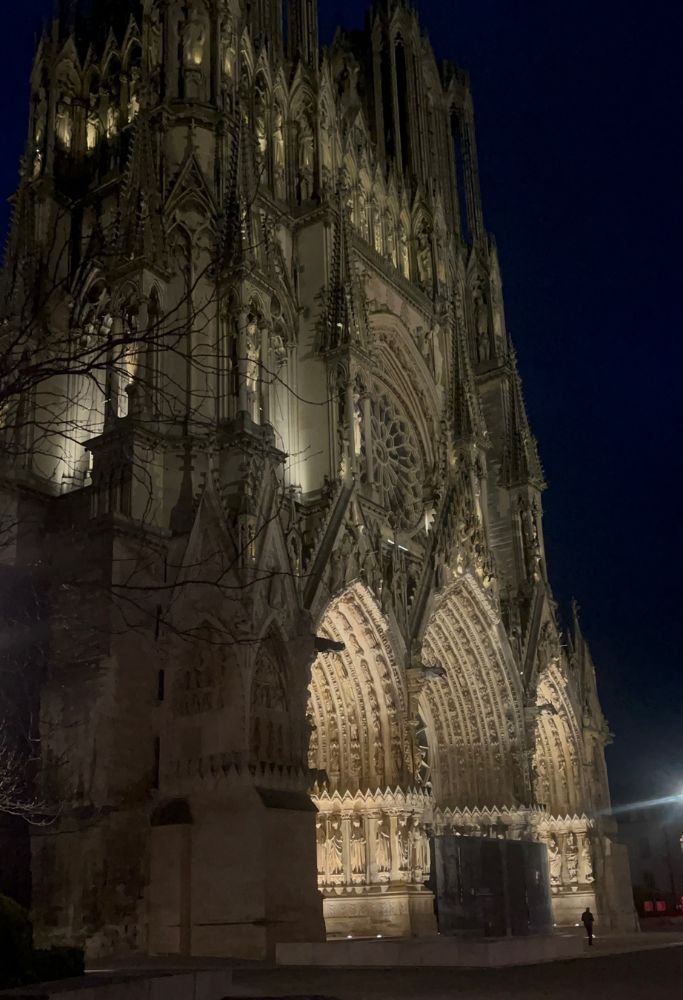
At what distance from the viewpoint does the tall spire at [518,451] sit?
1326 inches

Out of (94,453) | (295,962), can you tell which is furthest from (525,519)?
→ (295,962)

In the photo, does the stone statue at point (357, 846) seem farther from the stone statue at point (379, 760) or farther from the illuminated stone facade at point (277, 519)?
the stone statue at point (379, 760)

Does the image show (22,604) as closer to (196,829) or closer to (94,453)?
(94,453)

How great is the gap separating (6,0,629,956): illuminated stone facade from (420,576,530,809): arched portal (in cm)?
8

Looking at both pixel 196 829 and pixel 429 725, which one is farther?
pixel 429 725

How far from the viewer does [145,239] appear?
23594mm

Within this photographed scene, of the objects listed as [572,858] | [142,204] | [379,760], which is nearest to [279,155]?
[142,204]

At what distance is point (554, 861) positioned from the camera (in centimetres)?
2981

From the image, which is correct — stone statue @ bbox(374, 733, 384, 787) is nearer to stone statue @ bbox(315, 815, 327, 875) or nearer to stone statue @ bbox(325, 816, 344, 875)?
stone statue @ bbox(325, 816, 344, 875)

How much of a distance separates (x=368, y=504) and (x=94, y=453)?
665 centimetres

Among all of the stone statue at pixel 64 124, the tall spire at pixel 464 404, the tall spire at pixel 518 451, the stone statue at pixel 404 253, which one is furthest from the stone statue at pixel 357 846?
the stone statue at pixel 64 124

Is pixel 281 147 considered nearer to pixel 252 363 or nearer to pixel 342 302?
pixel 342 302

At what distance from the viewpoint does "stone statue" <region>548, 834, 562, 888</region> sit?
97.1ft

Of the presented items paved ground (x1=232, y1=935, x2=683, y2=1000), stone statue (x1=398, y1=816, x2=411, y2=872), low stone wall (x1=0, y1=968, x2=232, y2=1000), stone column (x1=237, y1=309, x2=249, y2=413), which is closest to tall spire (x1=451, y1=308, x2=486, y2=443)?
stone column (x1=237, y1=309, x2=249, y2=413)
